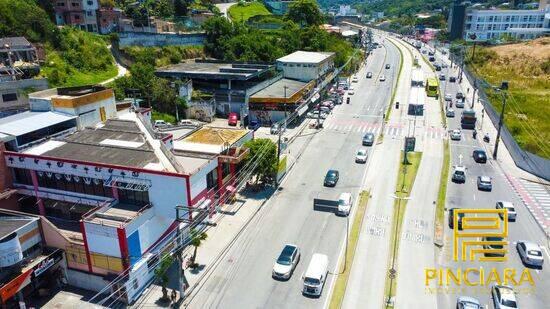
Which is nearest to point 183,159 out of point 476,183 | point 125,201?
point 125,201

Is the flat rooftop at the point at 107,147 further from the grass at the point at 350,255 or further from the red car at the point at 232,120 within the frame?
the red car at the point at 232,120

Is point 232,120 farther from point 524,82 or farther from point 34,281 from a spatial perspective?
point 524,82

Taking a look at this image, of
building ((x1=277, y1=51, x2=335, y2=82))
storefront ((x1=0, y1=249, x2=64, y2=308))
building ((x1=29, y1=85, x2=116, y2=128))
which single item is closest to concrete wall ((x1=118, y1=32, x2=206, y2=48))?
building ((x1=277, y1=51, x2=335, y2=82))

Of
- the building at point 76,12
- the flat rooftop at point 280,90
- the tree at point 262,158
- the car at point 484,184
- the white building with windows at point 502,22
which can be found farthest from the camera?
the white building with windows at point 502,22

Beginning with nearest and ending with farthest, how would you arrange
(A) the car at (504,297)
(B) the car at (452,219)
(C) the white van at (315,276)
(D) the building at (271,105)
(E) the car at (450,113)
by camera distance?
1. (A) the car at (504,297)
2. (C) the white van at (315,276)
3. (B) the car at (452,219)
4. (D) the building at (271,105)
5. (E) the car at (450,113)

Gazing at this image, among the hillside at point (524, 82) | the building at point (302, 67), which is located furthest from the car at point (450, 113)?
the building at point (302, 67)

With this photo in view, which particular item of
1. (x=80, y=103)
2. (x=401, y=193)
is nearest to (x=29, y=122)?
(x=80, y=103)
